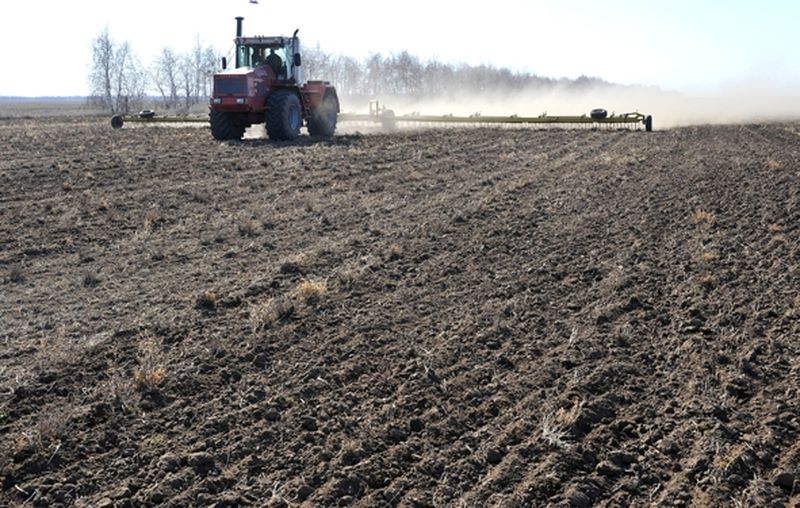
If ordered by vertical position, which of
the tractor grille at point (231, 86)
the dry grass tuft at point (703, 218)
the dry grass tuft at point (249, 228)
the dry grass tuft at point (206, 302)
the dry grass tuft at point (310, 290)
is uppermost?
the tractor grille at point (231, 86)

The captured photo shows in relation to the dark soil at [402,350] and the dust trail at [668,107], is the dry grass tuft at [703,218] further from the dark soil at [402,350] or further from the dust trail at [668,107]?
the dust trail at [668,107]

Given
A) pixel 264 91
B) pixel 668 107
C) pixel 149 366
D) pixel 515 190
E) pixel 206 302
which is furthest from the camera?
pixel 668 107

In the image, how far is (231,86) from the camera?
65.9 ft

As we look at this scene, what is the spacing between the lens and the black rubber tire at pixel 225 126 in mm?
21125

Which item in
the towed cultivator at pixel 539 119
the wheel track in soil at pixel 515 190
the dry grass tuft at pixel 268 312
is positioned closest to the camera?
the wheel track in soil at pixel 515 190

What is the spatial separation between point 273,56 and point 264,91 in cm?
120

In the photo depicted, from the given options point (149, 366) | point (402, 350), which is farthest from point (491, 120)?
point (149, 366)

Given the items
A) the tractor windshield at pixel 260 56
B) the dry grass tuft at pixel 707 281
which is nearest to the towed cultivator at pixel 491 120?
the tractor windshield at pixel 260 56

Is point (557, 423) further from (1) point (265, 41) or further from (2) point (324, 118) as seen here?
(2) point (324, 118)

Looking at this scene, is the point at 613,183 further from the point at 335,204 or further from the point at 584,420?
the point at 584,420

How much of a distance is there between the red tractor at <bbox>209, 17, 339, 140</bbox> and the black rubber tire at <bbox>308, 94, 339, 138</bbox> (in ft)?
0.68

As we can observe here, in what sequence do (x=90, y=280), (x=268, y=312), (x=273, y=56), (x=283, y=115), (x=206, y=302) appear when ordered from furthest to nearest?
(x=273, y=56) → (x=283, y=115) → (x=90, y=280) → (x=206, y=302) → (x=268, y=312)

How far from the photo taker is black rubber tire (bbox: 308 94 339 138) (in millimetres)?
22688

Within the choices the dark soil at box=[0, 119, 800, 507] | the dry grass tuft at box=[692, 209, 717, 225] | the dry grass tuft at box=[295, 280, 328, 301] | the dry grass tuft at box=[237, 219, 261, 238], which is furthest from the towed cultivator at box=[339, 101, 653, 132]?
the dry grass tuft at box=[295, 280, 328, 301]
